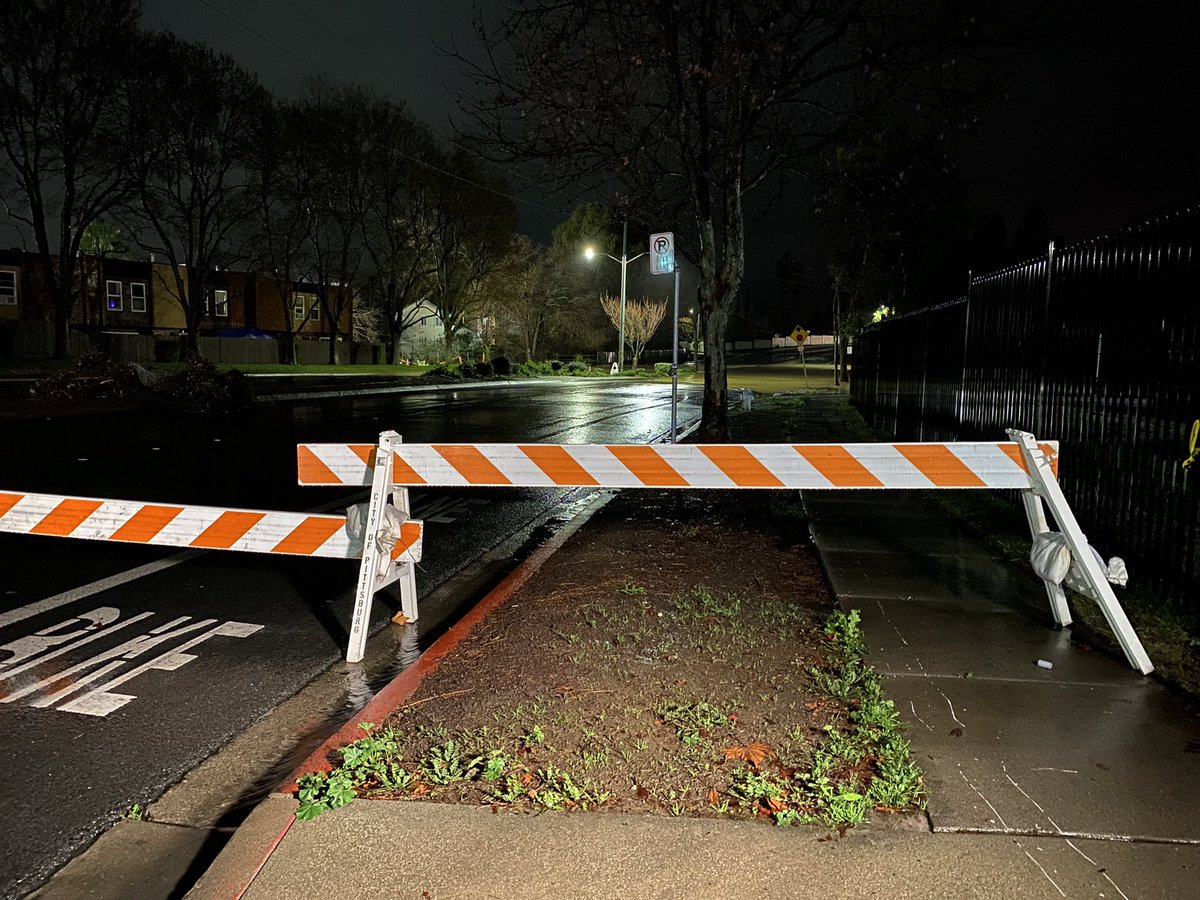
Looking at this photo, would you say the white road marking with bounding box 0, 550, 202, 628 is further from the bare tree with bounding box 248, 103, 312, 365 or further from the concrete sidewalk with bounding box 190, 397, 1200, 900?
the bare tree with bounding box 248, 103, 312, 365

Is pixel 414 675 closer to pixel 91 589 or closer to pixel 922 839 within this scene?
pixel 922 839

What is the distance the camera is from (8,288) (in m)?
51.3

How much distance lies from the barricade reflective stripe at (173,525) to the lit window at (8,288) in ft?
186

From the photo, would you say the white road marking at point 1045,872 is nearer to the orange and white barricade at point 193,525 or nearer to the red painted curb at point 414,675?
the red painted curb at point 414,675

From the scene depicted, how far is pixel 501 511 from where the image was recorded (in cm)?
973

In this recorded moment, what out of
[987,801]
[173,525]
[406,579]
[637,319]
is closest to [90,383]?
[173,525]

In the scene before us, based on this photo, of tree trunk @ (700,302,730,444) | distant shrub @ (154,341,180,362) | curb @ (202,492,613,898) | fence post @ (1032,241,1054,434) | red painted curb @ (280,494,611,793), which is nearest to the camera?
curb @ (202,492,613,898)

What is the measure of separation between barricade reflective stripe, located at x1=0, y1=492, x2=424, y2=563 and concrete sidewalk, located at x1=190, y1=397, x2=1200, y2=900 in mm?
1998

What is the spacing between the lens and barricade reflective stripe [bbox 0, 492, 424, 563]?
4934 mm

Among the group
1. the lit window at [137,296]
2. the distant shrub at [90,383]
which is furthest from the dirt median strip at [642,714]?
the lit window at [137,296]

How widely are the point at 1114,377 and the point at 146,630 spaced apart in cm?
671

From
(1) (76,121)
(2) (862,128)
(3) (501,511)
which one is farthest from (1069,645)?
(1) (76,121)

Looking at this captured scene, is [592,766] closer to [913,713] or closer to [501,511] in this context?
[913,713]

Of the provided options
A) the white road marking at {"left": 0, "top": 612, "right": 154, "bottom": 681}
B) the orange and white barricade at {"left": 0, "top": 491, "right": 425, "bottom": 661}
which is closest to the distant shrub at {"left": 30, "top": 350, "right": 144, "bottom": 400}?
the white road marking at {"left": 0, "top": 612, "right": 154, "bottom": 681}
